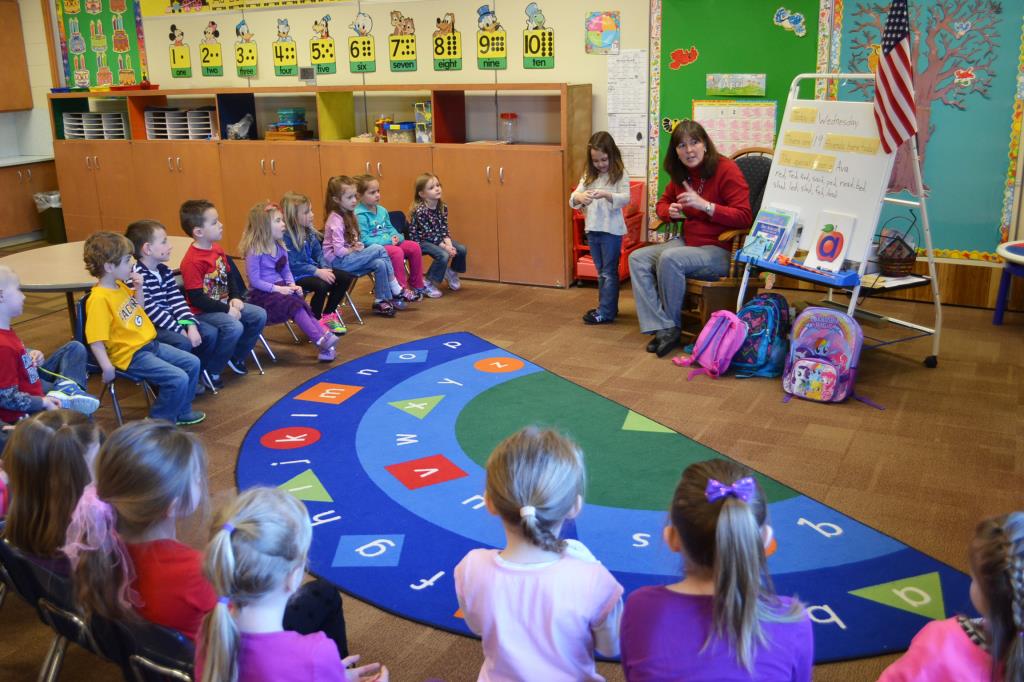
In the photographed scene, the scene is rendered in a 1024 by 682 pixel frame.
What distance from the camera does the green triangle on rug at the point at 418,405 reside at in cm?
477

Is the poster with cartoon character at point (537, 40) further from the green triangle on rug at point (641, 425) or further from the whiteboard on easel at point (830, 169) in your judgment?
the green triangle on rug at point (641, 425)

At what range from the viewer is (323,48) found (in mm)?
8438

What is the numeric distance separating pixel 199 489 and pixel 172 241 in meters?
4.19

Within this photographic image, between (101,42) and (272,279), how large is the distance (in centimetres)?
544

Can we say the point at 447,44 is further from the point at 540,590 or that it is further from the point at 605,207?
the point at 540,590

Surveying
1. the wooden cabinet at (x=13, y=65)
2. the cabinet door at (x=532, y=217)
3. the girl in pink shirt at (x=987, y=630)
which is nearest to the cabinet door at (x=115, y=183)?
the wooden cabinet at (x=13, y=65)

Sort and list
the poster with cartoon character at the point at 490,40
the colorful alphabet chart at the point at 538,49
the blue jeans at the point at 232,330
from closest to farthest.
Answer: the blue jeans at the point at 232,330, the colorful alphabet chart at the point at 538,49, the poster with cartoon character at the point at 490,40

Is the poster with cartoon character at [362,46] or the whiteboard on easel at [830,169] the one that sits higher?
the poster with cartoon character at [362,46]

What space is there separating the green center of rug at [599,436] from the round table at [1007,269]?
2.68m

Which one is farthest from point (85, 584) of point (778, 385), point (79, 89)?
point (79, 89)

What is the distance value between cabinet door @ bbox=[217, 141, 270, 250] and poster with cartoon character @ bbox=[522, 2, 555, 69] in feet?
8.39

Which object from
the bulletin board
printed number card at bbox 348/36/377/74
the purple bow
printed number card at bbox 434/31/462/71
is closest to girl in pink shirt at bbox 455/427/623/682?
the purple bow

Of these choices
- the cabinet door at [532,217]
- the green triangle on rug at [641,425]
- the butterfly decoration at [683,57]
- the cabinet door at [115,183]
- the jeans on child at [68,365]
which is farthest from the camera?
the cabinet door at [115,183]

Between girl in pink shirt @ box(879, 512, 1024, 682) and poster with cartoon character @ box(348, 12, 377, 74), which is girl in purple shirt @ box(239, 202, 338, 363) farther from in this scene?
girl in pink shirt @ box(879, 512, 1024, 682)
